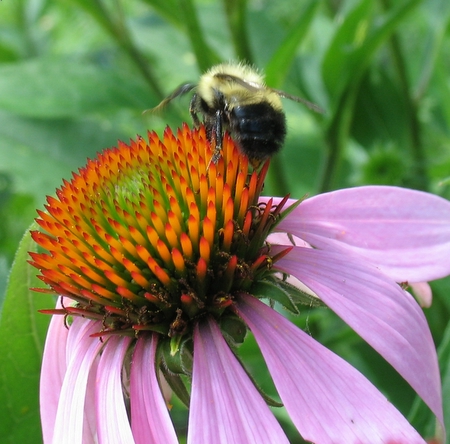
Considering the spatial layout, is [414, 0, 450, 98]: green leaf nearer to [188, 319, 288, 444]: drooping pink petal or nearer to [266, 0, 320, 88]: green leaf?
[266, 0, 320, 88]: green leaf

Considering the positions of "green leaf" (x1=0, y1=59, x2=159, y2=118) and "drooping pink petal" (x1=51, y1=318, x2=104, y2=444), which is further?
"green leaf" (x1=0, y1=59, x2=159, y2=118)

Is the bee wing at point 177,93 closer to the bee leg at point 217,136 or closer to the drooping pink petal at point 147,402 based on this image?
the bee leg at point 217,136

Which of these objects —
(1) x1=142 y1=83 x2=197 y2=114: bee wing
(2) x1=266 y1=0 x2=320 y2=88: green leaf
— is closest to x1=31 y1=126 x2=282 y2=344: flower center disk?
(1) x1=142 y1=83 x2=197 y2=114: bee wing

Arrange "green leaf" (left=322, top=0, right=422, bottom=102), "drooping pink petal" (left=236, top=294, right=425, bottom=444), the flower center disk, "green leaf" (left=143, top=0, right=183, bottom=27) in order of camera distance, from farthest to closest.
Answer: "green leaf" (left=143, top=0, right=183, bottom=27) → "green leaf" (left=322, top=0, right=422, bottom=102) → the flower center disk → "drooping pink petal" (left=236, top=294, right=425, bottom=444)

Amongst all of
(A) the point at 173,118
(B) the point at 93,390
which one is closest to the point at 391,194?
(B) the point at 93,390

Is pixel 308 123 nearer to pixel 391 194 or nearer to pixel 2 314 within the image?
pixel 391 194
